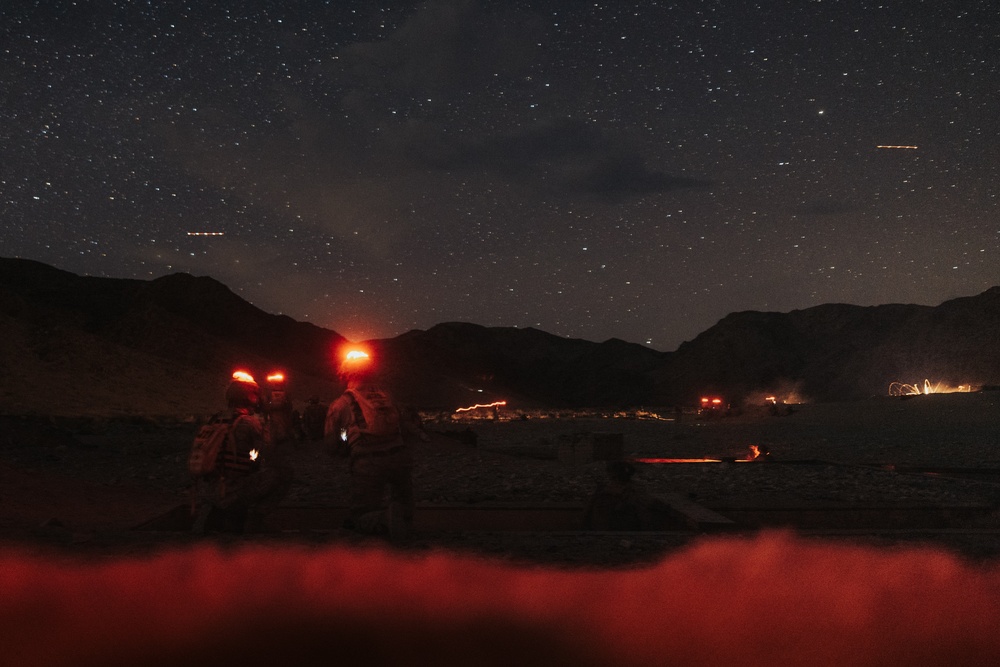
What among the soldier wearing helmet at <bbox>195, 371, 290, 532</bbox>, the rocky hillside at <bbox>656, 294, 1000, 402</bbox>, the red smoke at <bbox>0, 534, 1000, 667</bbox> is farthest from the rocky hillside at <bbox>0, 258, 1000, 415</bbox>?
the red smoke at <bbox>0, 534, 1000, 667</bbox>

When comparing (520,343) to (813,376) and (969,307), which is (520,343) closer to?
(813,376)

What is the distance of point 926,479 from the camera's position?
39.4 ft

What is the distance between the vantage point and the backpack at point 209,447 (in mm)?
5656

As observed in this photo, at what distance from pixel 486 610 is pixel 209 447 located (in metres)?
3.06

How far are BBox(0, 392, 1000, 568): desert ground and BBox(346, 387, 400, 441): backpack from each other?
0.79 metres

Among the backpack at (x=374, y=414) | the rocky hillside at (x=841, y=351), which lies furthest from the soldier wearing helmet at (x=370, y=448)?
the rocky hillside at (x=841, y=351)

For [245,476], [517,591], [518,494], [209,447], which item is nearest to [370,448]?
[245,476]

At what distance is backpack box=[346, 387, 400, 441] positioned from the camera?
5.94 meters

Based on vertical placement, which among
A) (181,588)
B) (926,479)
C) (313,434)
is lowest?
(926,479)

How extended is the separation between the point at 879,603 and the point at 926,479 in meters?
9.68

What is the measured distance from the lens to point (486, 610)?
12.7 ft

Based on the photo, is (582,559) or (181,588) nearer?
(181,588)

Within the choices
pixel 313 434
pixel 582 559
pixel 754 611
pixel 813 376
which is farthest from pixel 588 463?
pixel 813 376

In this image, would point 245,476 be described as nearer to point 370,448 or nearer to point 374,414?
point 370,448
